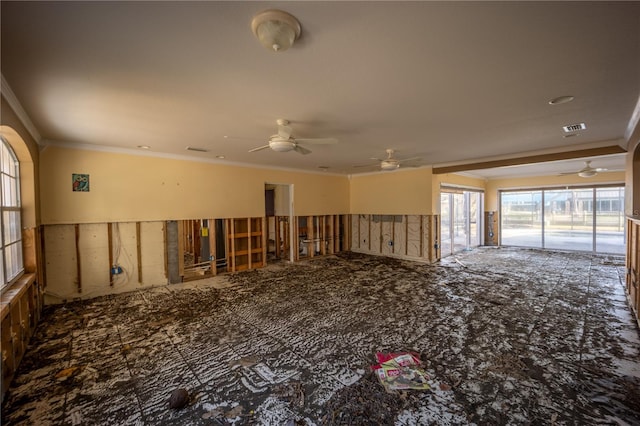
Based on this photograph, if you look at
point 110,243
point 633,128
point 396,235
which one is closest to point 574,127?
point 633,128

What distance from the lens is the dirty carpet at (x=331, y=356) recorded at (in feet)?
6.54

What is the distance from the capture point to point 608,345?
113 inches

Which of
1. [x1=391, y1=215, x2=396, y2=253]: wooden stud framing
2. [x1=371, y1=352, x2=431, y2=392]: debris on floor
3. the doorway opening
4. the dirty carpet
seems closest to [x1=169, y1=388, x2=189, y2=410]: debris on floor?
the dirty carpet

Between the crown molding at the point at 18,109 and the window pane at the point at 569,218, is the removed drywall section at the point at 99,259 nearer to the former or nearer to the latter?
the crown molding at the point at 18,109

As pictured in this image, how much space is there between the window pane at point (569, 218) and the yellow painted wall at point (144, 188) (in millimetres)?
9359

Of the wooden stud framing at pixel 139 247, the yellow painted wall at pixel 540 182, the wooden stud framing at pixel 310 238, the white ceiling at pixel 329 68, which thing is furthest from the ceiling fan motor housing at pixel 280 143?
the yellow painted wall at pixel 540 182

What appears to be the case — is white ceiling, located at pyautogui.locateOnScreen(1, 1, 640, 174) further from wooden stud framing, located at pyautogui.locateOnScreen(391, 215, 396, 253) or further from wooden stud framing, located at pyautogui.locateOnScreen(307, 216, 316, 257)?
wooden stud framing, located at pyautogui.locateOnScreen(307, 216, 316, 257)

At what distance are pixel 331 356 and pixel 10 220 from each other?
423 centimetres

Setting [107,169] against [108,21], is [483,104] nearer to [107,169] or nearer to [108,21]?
[108,21]

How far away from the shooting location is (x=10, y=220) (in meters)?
3.17

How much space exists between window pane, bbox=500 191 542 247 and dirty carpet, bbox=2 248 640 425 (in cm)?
492

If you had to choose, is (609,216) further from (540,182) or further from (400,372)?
(400,372)

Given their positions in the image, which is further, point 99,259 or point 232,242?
point 232,242

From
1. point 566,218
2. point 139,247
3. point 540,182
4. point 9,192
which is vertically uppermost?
point 540,182
